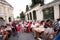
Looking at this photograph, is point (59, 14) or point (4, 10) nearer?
point (59, 14)

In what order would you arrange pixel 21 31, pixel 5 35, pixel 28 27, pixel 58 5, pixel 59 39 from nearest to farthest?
pixel 59 39, pixel 5 35, pixel 58 5, pixel 28 27, pixel 21 31

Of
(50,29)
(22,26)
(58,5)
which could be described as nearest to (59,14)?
(58,5)

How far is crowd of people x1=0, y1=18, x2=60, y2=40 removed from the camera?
7857 mm

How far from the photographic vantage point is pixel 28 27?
2350 centimetres

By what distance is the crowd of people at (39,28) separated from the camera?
7.86 meters

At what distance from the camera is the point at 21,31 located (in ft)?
82.8

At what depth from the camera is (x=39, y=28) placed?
1426cm

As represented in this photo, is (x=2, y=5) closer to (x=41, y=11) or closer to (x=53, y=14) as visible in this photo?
(x=41, y=11)

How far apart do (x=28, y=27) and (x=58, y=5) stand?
4592 mm

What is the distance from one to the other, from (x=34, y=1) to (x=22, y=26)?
110ft

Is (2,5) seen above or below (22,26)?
above

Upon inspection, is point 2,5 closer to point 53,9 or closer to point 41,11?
point 41,11

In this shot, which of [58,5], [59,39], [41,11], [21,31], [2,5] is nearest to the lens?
[59,39]

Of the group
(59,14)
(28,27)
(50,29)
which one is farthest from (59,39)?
(28,27)
